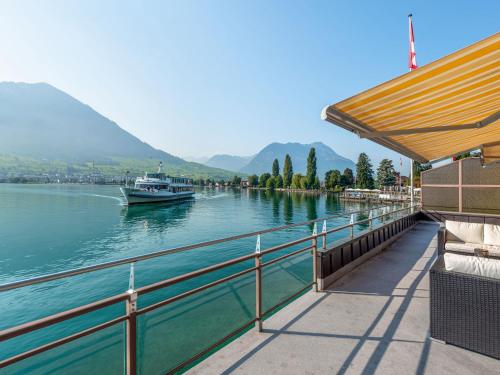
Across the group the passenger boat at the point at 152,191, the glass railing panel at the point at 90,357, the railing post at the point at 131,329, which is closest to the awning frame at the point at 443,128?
the railing post at the point at 131,329

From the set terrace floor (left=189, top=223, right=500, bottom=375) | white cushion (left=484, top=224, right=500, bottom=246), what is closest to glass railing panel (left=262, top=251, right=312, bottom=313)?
terrace floor (left=189, top=223, right=500, bottom=375)

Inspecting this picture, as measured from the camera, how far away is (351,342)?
2506 millimetres

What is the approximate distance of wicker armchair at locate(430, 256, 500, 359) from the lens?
2.19 metres

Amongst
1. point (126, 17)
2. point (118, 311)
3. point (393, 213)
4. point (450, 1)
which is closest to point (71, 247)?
point (118, 311)

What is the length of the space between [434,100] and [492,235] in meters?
3.52

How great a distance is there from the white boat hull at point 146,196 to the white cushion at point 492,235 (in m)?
39.7

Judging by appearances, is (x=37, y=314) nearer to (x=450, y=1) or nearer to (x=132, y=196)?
(x=450, y=1)

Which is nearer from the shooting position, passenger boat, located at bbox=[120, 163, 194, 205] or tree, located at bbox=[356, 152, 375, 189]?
passenger boat, located at bbox=[120, 163, 194, 205]

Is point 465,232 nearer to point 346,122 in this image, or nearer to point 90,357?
point 346,122

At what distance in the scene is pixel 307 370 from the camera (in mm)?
2111

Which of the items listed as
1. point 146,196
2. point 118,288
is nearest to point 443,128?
point 118,288

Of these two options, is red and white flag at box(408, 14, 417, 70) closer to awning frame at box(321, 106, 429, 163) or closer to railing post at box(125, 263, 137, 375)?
awning frame at box(321, 106, 429, 163)

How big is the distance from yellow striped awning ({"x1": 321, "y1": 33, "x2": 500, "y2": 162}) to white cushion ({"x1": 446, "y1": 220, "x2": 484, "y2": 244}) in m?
1.86

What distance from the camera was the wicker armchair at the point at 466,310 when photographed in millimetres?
2193
